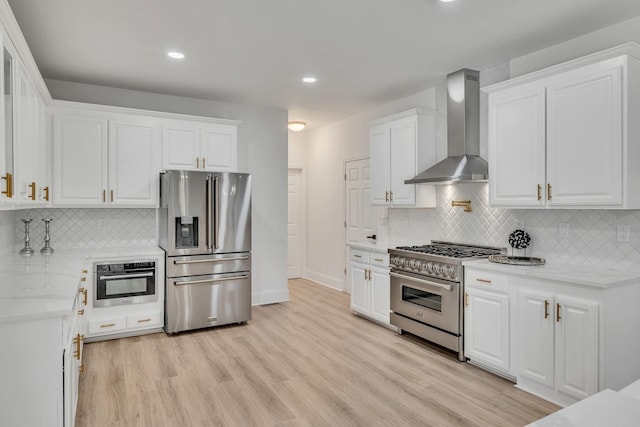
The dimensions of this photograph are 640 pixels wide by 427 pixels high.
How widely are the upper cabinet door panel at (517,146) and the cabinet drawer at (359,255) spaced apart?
5.58ft

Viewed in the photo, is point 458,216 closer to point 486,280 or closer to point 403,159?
point 403,159

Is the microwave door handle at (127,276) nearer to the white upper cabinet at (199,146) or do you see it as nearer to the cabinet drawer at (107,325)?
the cabinet drawer at (107,325)

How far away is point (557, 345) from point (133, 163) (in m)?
4.31

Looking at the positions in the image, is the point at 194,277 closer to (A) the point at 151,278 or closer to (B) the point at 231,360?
(A) the point at 151,278

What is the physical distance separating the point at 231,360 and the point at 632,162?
3.49m

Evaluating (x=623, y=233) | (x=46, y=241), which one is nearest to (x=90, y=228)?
(x=46, y=241)

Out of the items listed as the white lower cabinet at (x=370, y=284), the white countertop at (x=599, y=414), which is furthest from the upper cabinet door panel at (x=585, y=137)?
the white countertop at (x=599, y=414)

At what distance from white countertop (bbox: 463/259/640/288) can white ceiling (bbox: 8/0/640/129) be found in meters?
1.86

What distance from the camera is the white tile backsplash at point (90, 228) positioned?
14.1 ft

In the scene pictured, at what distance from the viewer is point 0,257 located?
351cm

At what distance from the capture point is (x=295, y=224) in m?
7.60

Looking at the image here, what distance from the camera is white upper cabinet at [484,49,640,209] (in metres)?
2.76

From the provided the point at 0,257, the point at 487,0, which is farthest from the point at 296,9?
the point at 0,257

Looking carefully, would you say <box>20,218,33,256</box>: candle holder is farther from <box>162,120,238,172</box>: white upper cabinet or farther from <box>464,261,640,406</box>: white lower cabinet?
<box>464,261,640,406</box>: white lower cabinet
